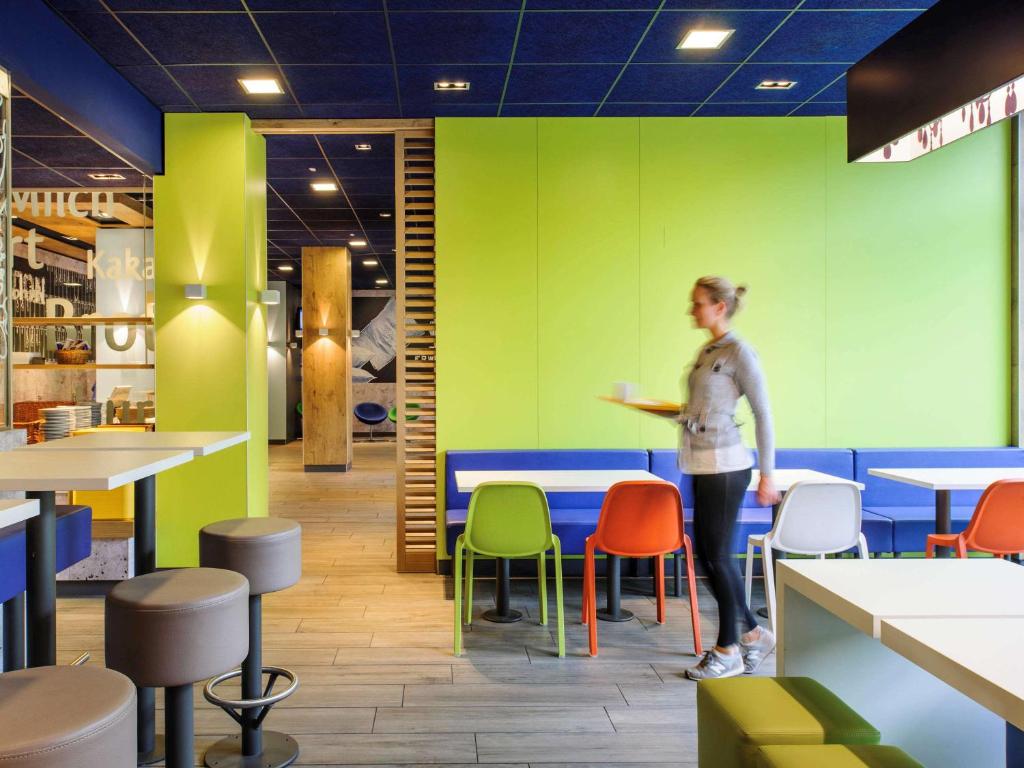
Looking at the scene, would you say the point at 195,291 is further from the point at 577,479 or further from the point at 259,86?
the point at 577,479

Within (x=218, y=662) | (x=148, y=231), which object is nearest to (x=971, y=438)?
(x=218, y=662)

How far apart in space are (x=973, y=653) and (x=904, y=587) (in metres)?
0.42

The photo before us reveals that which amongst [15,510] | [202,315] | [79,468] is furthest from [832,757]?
[202,315]

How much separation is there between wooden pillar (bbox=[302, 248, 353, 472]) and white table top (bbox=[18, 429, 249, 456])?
8.28 m

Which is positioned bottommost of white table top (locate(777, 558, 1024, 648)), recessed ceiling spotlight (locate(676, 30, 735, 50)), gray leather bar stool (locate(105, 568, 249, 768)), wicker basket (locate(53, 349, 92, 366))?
gray leather bar stool (locate(105, 568, 249, 768))

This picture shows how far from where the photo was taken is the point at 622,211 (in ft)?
18.4

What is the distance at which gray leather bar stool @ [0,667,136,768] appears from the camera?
4.13ft

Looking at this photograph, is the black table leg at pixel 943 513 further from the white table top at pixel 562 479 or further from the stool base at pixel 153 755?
the stool base at pixel 153 755

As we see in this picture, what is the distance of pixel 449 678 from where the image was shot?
11.7 feet

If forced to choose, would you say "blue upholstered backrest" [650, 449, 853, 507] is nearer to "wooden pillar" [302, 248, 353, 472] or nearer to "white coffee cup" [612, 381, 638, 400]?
"white coffee cup" [612, 381, 638, 400]

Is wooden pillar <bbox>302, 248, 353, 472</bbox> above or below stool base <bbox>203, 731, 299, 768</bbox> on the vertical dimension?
above

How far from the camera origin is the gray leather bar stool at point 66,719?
126 centimetres

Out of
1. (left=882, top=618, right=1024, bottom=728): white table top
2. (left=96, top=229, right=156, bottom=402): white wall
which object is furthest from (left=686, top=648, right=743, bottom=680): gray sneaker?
(left=96, top=229, right=156, bottom=402): white wall

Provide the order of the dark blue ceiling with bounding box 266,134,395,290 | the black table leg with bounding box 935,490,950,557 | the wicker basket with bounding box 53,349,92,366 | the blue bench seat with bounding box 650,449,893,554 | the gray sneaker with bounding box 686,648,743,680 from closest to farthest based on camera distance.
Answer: the gray sneaker with bounding box 686,648,743,680 → the black table leg with bounding box 935,490,950,557 → the blue bench seat with bounding box 650,449,893,554 → the wicker basket with bounding box 53,349,92,366 → the dark blue ceiling with bounding box 266,134,395,290
